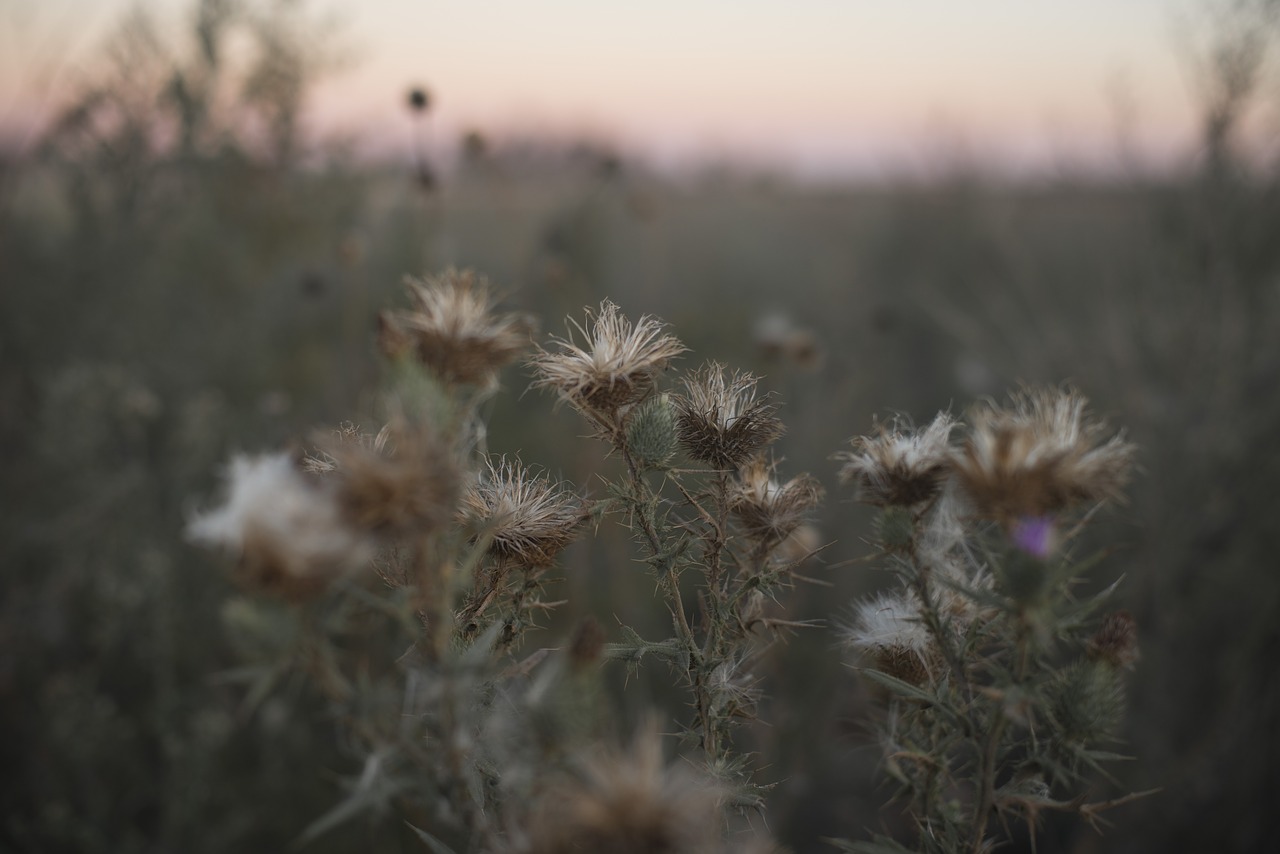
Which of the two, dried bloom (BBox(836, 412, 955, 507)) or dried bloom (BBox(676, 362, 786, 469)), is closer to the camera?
dried bloom (BBox(836, 412, 955, 507))

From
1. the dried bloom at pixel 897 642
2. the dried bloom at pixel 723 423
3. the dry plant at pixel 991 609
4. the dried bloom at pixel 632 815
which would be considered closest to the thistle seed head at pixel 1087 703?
the dry plant at pixel 991 609

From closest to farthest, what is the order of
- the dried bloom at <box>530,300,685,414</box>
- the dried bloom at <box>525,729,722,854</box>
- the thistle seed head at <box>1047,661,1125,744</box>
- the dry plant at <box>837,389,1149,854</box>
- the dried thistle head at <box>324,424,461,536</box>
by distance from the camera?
the dried bloom at <box>525,729,722,854</box> → the dried thistle head at <box>324,424,461,536</box> → the dry plant at <box>837,389,1149,854</box> → the thistle seed head at <box>1047,661,1125,744</box> → the dried bloom at <box>530,300,685,414</box>

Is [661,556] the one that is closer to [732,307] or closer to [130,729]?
[130,729]

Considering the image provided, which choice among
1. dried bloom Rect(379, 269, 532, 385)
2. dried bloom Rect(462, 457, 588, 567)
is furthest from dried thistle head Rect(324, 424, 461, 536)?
dried bloom Rect(462, 457, 588, 567)

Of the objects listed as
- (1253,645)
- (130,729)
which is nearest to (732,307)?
(1253,645)

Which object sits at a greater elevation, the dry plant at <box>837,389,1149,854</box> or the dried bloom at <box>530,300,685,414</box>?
the dried bloom at <box>530,300,685,414</box>

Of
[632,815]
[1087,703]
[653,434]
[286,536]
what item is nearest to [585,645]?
[632,815]

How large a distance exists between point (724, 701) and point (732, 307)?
25.4 ft

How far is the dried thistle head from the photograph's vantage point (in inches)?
34.6

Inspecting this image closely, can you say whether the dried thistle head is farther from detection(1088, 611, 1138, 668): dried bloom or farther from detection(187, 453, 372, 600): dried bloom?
detection(1088, 611, 1138, 668): dried bloom

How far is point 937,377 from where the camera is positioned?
10.1 meters

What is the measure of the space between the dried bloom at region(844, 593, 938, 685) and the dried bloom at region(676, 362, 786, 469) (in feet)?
1.10

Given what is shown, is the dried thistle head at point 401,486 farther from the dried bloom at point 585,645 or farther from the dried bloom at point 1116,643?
the dried bloom at point 1116,643

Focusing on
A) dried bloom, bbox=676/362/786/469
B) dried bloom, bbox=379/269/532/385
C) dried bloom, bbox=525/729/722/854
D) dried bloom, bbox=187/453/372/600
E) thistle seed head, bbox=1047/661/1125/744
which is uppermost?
dried bloom, bbox=676/362/786/469
